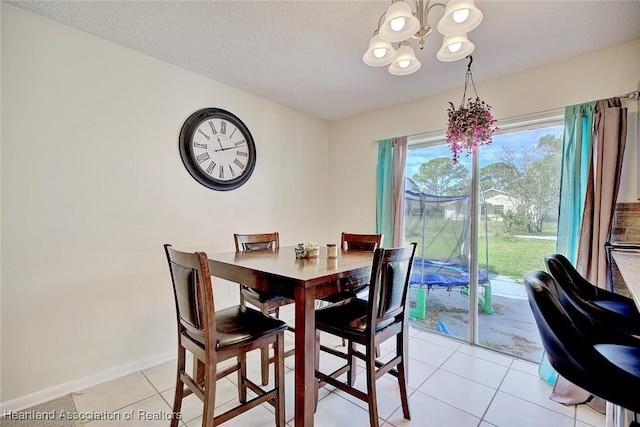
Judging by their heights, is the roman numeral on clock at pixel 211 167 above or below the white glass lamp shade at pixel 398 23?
below

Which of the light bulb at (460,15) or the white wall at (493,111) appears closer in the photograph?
the light bulb at (460,15)

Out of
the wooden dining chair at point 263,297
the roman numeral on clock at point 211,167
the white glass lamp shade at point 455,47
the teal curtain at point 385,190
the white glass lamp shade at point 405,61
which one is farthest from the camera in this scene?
the teal curtain at point 385,190

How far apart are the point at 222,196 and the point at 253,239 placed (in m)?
0.60

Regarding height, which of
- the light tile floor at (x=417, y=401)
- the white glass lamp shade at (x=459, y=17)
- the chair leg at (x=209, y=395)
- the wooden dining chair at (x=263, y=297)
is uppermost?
the white glass lamp shade at (x=459, y=17)

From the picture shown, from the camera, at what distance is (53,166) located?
1917mm

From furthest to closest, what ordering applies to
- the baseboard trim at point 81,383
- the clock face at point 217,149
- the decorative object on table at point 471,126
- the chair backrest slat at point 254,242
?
the clock face at point 217,149
the chair backrest slat at point 254,242
the decorative object on table at point 471,126
the baseboard trim at point 81,383

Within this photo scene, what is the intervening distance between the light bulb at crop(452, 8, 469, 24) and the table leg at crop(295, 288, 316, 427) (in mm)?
1426

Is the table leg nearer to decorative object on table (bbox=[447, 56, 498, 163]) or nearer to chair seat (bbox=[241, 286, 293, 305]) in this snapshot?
chair seat (bbox=[241, 286, 293, 305])

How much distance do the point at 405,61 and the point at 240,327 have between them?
175cm

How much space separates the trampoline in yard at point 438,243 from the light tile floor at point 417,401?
73cm

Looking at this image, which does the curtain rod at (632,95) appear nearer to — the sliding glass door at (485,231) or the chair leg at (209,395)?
the sliding glass door at (485,231)

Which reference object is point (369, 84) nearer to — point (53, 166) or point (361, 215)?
point (361, 215)

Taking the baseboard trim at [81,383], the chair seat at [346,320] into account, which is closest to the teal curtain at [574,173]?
the chair seat at [346,320]

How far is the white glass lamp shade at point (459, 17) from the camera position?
1.29m
